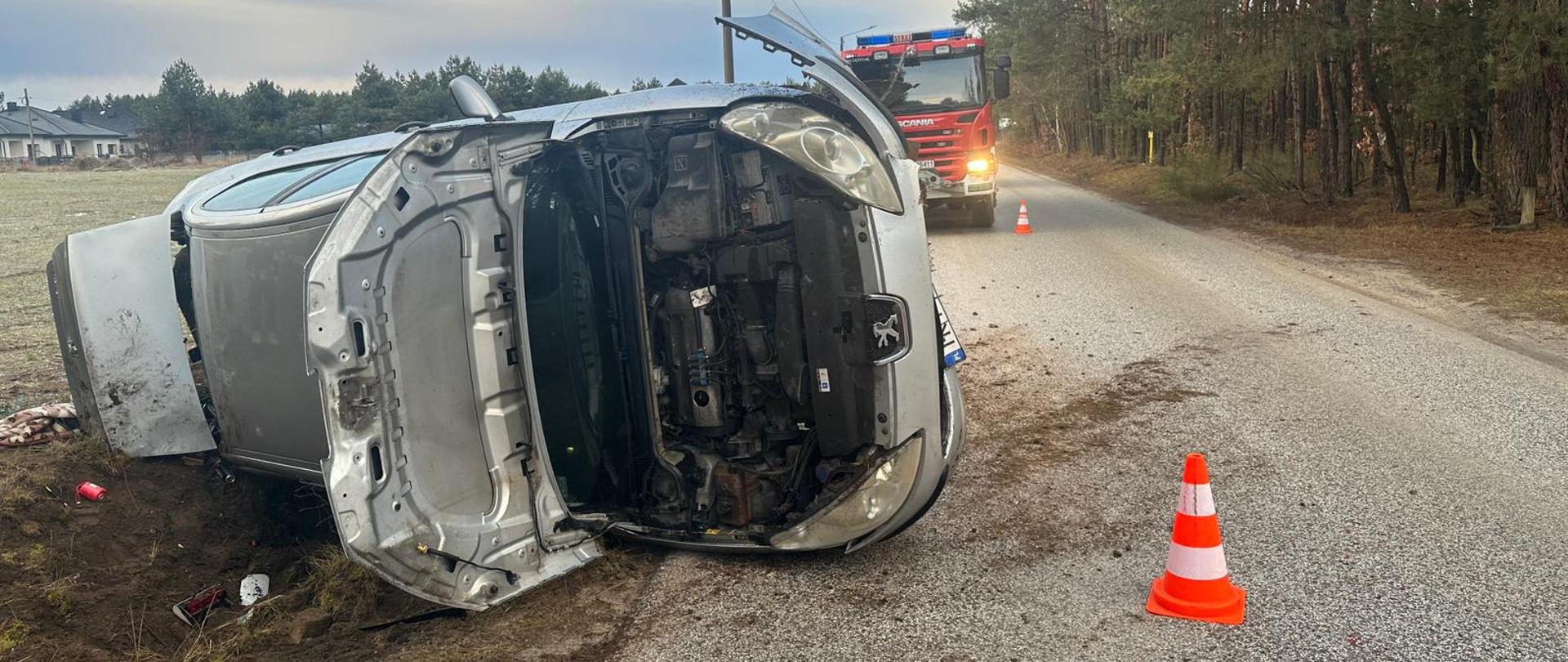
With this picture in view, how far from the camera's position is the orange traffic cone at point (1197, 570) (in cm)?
358

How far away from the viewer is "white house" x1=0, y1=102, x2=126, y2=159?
7969 centimetres

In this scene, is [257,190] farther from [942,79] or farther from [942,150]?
[942,79]

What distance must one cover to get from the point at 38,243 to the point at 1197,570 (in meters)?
18.2

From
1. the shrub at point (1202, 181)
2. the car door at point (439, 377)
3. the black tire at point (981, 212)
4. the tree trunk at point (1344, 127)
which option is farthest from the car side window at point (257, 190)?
the shrub at point (1202, 181)

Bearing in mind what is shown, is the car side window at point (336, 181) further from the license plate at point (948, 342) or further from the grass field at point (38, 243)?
the grass field at point (38, 243)

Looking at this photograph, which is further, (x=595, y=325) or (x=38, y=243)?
(x=38, y=243)

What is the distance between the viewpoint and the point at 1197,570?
3598mm

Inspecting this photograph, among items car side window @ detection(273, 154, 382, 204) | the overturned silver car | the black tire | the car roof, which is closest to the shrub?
the black tire

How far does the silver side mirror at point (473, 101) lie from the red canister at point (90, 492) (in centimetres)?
228

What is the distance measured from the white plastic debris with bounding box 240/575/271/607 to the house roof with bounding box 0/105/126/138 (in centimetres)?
9200

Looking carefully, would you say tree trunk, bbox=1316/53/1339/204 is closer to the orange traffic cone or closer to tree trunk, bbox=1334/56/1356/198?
tree trunk, bbox=1334/56/1356/198

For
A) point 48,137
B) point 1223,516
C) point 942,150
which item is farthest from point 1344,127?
point 48,137

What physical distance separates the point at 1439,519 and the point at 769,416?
108 inches

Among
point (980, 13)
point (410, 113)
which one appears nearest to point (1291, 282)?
point (980, 13)
